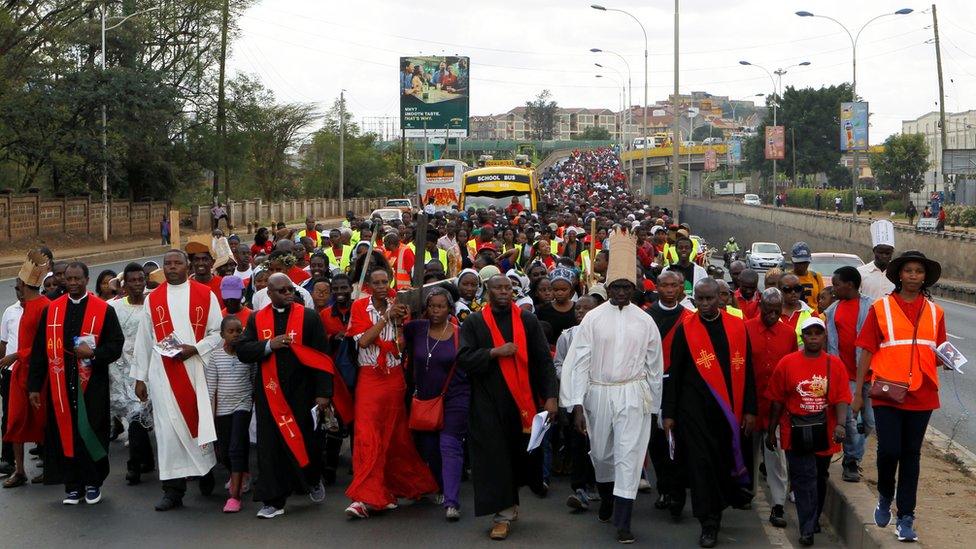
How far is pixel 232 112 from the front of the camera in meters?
51.7

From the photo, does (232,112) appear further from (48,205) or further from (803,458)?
(803,458)

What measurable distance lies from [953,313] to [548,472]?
20.0 meters

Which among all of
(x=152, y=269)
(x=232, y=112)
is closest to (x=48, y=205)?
(x=232, y=112)

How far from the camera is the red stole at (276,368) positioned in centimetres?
812

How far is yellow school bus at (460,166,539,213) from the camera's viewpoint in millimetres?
36688

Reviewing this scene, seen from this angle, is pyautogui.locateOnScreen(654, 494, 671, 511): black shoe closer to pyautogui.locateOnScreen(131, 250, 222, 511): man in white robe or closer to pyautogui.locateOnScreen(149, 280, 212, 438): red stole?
pyautogui.locateOnScreen(131, 250, 222, 511): man in white robe

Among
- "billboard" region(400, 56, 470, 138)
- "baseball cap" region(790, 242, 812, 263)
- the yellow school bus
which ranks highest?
"billboard" region(400, 56, 470, 138)

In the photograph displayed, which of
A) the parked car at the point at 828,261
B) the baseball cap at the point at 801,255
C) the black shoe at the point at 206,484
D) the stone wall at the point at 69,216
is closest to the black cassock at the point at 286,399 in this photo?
the black shoe at the point at 206,484

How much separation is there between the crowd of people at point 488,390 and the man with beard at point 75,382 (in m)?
0.01

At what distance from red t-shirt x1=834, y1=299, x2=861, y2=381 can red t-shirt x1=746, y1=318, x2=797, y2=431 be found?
641 millimetres

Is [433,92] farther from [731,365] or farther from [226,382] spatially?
[731,365]

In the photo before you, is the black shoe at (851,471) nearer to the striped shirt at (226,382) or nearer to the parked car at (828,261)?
the striped shirt at (226,382)

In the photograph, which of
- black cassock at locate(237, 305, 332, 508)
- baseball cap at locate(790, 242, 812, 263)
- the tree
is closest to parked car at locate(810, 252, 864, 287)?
baseball cap at locate(790, 242, 812, 263)

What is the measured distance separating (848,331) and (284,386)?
371cm
